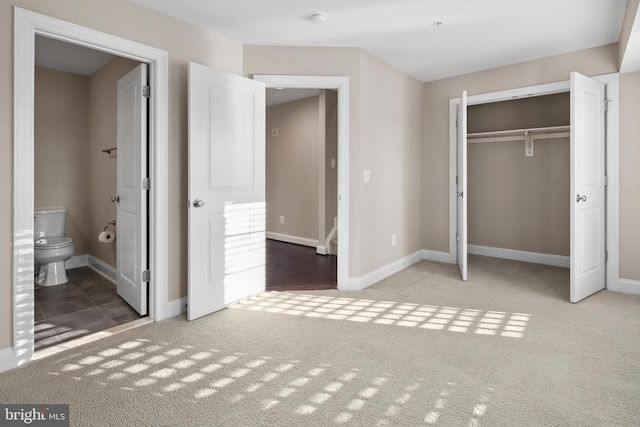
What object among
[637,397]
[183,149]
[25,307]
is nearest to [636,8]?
[637,397]

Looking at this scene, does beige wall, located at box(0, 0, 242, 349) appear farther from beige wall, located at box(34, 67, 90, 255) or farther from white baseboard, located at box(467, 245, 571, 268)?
white baseboard, located at box(467, 245, 571, 268)

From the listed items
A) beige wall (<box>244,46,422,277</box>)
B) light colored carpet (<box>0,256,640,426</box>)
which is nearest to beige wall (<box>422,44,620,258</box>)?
beige wall (<box>244,46,422,277</box>)

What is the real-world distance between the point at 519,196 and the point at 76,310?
16.8 ft

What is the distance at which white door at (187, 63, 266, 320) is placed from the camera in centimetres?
287

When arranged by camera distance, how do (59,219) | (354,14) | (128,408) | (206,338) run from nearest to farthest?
(128,408)
(206,338)
(354,14)
(59,219)

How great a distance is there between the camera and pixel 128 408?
1754mm

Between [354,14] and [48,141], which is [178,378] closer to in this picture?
[354,14]

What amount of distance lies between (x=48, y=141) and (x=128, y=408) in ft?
12.6

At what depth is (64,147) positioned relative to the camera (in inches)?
174

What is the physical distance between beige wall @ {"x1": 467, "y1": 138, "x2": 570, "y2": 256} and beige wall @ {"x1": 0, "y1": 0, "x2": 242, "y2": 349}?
358cm

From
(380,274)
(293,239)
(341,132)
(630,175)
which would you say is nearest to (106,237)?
(341,132)

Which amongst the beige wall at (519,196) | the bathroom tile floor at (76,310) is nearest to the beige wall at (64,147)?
the bathroom tile floor at (76,310)

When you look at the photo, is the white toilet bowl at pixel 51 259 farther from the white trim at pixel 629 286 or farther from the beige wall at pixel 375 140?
the white trim at pixel 629 286

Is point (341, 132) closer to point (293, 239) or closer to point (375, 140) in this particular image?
point (375, 140)
